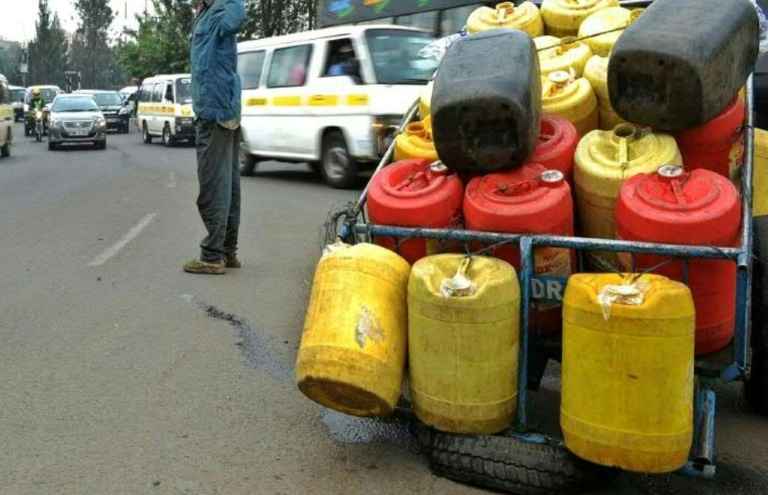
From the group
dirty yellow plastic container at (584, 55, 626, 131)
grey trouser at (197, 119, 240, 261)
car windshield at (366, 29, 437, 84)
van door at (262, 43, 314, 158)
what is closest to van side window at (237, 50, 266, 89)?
van door at (262, 43, 314, 158)

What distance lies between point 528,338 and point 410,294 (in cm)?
50

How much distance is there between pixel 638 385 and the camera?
3199 millimetres

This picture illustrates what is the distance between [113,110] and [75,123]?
11.0 m

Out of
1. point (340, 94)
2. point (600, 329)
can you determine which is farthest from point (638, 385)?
point (340, 94)

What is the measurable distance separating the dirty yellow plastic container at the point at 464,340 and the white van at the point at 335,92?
30.2 feet

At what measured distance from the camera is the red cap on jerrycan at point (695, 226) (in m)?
3.53

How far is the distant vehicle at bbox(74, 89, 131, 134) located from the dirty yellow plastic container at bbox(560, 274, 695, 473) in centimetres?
3586

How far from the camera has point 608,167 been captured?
13.2 ft

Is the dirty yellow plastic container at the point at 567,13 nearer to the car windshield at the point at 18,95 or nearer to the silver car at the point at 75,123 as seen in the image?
the silver car at the point at 75,123

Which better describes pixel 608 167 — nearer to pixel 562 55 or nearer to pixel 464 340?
pixel 464 340

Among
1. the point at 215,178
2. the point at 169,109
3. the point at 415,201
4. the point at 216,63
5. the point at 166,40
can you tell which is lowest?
the point at 215,178

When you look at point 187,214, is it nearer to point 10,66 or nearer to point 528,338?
point 528,338

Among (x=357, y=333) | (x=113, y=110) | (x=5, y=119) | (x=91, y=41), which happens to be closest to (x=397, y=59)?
(x=357, y=333)

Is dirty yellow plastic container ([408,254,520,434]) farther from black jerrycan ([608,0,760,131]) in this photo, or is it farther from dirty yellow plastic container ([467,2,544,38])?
dirty yellow plastic container ([467,2,544,38])
